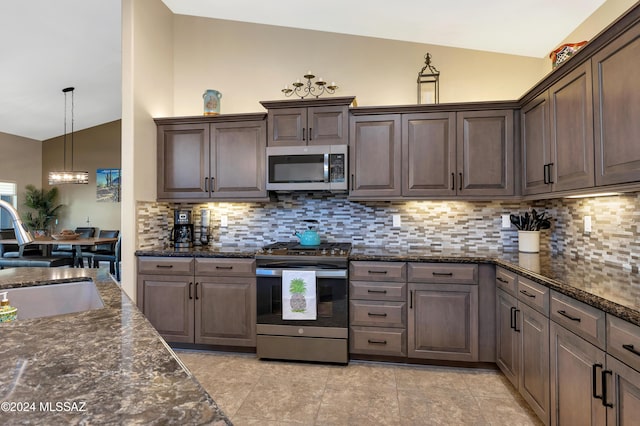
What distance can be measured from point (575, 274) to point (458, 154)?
1326mm

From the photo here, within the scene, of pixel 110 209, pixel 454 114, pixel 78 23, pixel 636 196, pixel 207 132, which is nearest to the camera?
pixel 636 196

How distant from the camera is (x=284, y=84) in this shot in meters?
3.57

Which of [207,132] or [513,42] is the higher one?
[513,42]

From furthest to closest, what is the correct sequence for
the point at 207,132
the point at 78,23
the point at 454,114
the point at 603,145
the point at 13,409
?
the point at 78,23, the point at 207,132, the point at 454,114, the point at 603,145, the point at 13,409

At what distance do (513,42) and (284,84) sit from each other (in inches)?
82.7

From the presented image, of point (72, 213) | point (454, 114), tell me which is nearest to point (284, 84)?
point (454, 114)

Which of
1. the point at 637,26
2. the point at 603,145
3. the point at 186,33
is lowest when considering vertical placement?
the point at 603,145

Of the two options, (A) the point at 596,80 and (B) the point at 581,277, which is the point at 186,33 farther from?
(B) the point at 581,277

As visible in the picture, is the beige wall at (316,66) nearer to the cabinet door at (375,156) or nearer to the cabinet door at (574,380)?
the cabinet door at (375,156)

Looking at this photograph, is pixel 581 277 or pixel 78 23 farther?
pixel 78 23

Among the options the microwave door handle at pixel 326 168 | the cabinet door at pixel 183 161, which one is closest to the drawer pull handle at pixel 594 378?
the microwave door handle at pixel 326 168

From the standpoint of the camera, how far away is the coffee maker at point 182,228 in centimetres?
345

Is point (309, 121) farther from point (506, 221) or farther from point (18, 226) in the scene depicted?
point (18, 226)

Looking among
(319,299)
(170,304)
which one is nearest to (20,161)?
(170,304)
